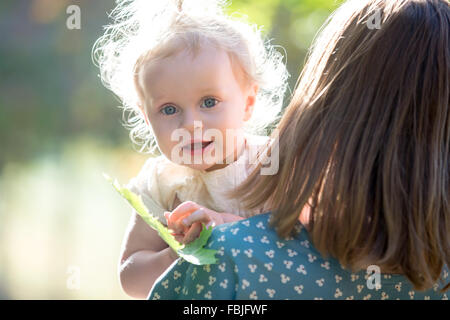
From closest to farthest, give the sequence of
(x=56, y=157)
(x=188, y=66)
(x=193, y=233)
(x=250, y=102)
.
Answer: (x=193, y=233), (x=188, y=66), (x=250, y=102), (x=56, y=157)

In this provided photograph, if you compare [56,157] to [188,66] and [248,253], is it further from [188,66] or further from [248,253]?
[248,253]

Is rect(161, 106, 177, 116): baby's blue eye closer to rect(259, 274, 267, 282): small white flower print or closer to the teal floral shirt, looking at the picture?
the teal floral shirt

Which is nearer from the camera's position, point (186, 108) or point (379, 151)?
point (379, 151)

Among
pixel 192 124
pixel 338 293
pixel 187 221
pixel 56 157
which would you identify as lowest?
pixel 56 157

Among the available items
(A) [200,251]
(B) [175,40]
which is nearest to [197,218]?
(A) [200,251]

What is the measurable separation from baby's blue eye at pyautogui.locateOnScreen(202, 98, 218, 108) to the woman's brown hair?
1.36 feet

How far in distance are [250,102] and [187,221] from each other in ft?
2.21

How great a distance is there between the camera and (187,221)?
1.53 meters

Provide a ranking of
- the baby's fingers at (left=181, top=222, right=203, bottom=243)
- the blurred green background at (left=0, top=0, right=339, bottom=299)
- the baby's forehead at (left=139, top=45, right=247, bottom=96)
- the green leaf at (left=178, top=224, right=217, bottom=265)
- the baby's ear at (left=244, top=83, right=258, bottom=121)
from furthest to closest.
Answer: the blurred green background at (left=0, top=0, right=339, bottom=299), the baby's ear at (left=244, top=83, right=258, bottom=121), the baby's forehead at (left=139, top=45, right=247, bottom=96), the baby's fingers at (left=181, top=222, right=203, bottom=243), the green leaf at (left=178, top=224, right=217, bottom=265)

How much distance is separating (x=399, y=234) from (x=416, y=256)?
0.05 m

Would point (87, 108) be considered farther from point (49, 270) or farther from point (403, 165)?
point (403, 165)

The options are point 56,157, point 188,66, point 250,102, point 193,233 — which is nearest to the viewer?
point 193,233

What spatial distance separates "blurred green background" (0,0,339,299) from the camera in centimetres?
676

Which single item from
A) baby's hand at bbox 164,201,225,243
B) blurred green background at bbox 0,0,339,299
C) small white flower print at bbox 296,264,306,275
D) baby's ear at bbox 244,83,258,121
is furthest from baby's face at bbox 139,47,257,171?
blurred green background at bbox 0,0,339,299
